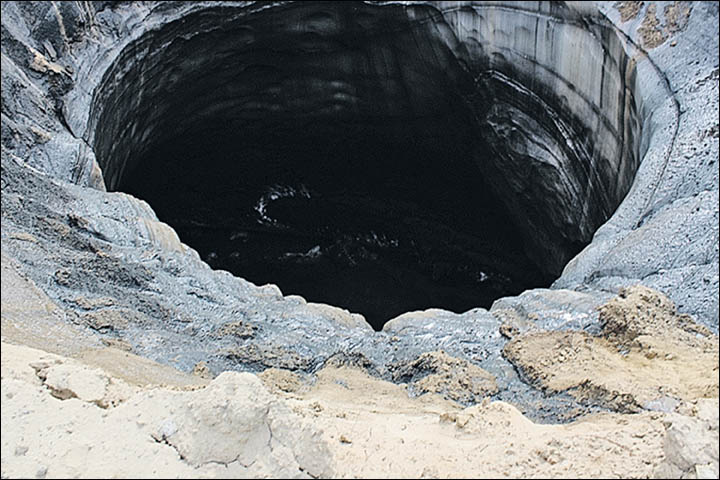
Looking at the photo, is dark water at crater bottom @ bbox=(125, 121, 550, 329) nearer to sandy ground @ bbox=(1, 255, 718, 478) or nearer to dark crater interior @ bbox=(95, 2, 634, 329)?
dark crater interior @ bbox=(95, 2, 634, 329)

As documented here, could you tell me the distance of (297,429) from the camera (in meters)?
1.77

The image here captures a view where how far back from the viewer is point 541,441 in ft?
6.36

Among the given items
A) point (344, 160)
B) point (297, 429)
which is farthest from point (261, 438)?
point (344, 160)

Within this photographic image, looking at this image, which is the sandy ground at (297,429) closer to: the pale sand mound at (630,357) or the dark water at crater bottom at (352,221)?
the pale sand mound at (630,357)

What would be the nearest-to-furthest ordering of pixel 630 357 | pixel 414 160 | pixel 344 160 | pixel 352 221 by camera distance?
pixel 630 357 < pixel 414 160 < pixel 344 160 < pixel 352 221

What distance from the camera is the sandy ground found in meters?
1.68

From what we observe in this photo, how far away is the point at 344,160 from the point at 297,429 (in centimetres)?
657

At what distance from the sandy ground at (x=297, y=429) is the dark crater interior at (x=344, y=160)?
3.16m

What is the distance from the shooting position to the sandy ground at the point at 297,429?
5.52 ft

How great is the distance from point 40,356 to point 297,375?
1.12 meters

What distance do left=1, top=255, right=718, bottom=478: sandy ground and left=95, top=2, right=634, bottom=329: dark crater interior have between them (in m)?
3.16

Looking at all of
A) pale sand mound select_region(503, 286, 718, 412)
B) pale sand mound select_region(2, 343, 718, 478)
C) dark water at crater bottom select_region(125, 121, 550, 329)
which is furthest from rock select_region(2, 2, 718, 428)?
pale sand mound select_region(2, 343, 718, 478)

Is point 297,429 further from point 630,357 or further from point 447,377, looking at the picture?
point 630,357

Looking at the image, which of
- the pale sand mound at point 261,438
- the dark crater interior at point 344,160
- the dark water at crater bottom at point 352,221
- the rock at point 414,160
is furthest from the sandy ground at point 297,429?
the dark water at crater bottom at point 352,221
